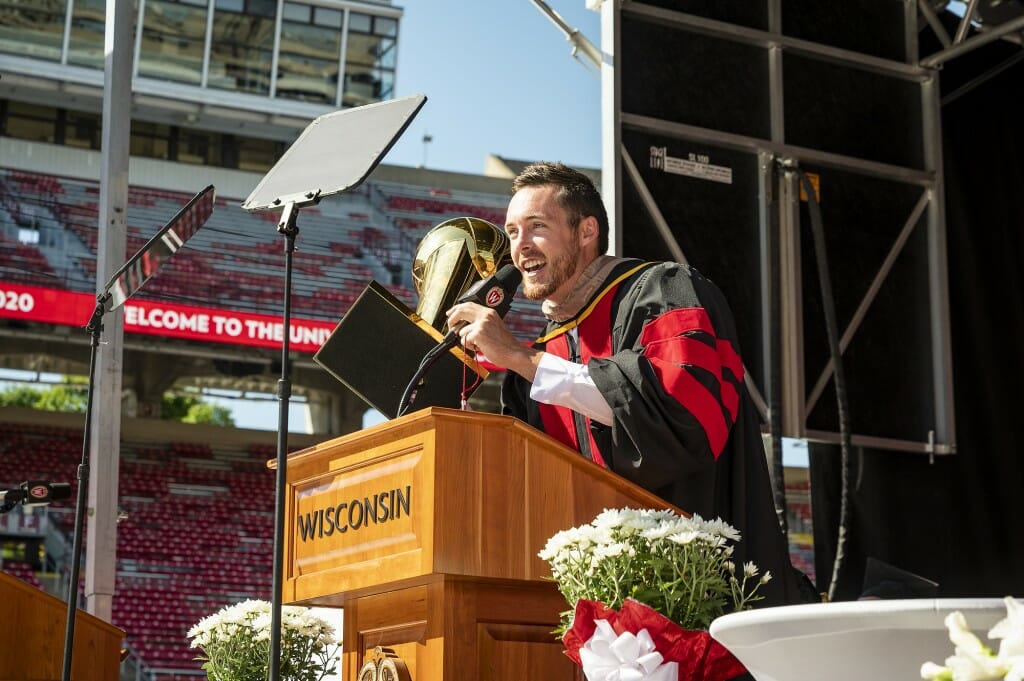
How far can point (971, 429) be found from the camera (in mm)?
7277

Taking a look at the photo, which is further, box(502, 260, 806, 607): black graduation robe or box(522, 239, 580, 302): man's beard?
box(522, 239, 580, 302): man's beard

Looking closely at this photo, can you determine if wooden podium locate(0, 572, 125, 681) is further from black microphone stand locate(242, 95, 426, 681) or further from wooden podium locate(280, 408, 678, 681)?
wooden podium locate(280, 408, 678, 681)

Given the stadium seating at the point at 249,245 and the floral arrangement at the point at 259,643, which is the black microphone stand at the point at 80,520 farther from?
the stadium seating at the point at 249,245

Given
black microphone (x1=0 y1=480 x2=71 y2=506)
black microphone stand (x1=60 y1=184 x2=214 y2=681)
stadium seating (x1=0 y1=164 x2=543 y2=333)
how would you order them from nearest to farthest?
black microphone stand (x1=60 y1=184 x2=214 y2=681) → black microphone (x1=0 y1=480 x2=71 y2=506) → stadium seating (x1=0 y1=164 x2=543 y2=333)

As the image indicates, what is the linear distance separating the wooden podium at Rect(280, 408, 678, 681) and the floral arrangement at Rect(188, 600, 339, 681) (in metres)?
0.49

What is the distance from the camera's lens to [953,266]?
741cm

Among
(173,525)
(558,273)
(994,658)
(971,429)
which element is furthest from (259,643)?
(173,525)

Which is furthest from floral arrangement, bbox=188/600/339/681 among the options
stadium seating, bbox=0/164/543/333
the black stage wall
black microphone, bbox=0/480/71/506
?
stadium seating, bbox=0/164/543/333

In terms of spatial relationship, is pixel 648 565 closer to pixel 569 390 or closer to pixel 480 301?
pixel 569 390

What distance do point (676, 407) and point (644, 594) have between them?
0.63 m

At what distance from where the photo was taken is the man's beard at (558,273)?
3219 millimetres

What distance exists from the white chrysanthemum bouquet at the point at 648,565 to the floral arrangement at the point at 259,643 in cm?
107

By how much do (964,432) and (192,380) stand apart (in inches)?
773

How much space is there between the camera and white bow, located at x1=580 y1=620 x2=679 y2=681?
216 centimetres
